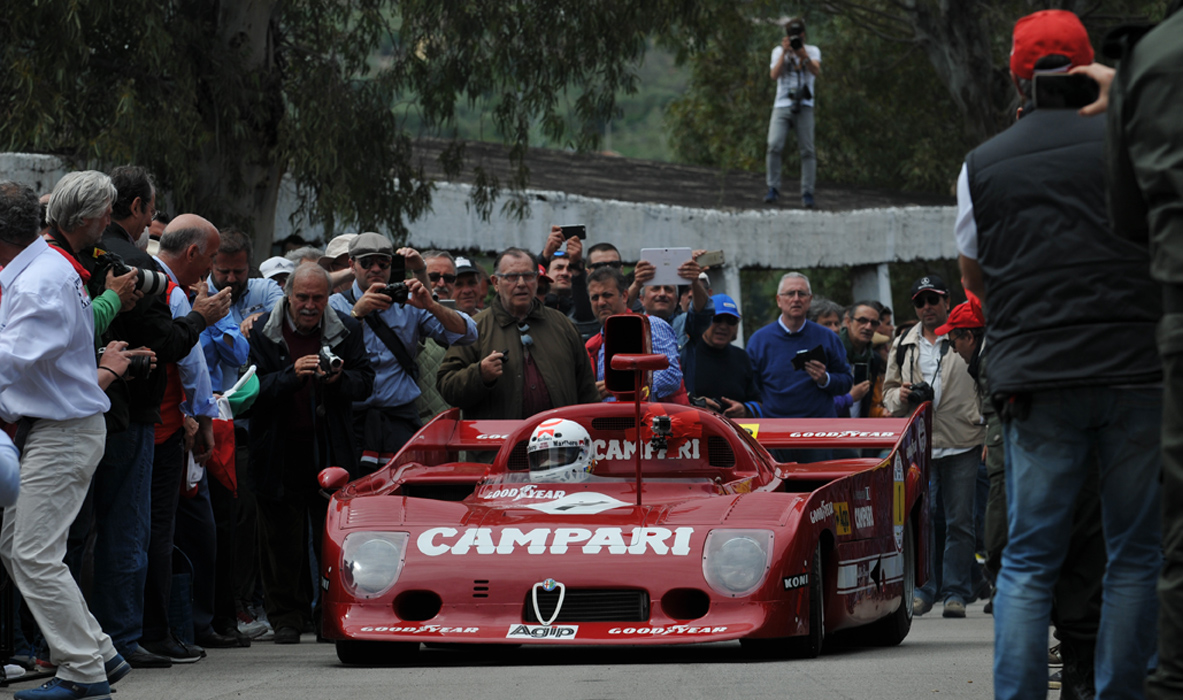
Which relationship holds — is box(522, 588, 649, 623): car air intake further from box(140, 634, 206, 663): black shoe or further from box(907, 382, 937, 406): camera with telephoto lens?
box(907, 382, 937, 406): camera with telephoto lens

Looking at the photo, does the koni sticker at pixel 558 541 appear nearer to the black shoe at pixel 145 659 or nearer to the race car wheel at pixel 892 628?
the black shoe at pixel 145 659

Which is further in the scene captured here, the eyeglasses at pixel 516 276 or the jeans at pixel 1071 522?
the eyeglasses at pixel 516 276

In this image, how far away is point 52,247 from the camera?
21.1 ft

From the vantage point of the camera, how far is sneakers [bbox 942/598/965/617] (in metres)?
10.9

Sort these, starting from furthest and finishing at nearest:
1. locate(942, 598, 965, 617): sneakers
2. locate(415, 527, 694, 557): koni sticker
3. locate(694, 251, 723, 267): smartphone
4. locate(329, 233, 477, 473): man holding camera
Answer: locate(694, 251, 723, 267): smartphone
locate(942, 598, 965, 617): sneakers
locate(329, 233, 477, 473): man holding camera
locate(415, 527, 694, 557): koni sticker

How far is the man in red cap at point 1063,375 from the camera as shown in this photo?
14.4 ft

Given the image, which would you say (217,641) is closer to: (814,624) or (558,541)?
(558,541)

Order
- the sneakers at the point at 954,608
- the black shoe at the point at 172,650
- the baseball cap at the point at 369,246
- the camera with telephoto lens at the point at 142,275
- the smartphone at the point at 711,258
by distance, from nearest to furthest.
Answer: the camera with telephoto lens at the point at 142,275 < the black shoe at the point at 172,650 < the baseball cap at the point at 369,246 < the sneakers at the point at 954,608 < the smartphone at the point at 711,258

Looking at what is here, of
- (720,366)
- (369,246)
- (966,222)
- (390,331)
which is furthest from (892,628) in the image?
(966,222)

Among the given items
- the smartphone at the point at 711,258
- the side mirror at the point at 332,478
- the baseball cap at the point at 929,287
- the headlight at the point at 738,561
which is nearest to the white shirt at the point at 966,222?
the headlight at the point at 738,561

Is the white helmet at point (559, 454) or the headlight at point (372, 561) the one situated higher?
the white helmet at point (559, 454)

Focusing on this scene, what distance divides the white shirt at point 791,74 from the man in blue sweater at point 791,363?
11326 millimetres

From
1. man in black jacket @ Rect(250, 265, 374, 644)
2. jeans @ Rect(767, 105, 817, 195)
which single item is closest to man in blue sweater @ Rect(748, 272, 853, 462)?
man in black jacket @ Rect(250, 265, 374, 644)

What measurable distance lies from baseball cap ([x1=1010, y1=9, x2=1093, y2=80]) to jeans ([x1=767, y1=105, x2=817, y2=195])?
19.2m
